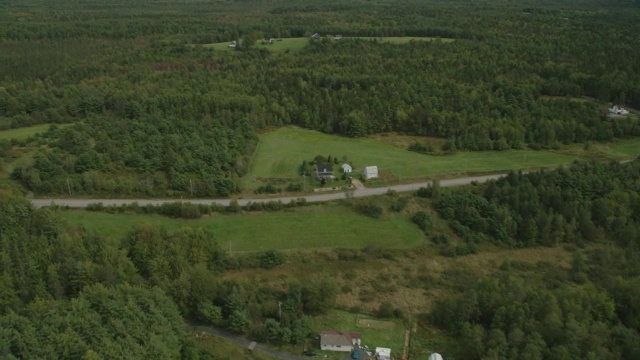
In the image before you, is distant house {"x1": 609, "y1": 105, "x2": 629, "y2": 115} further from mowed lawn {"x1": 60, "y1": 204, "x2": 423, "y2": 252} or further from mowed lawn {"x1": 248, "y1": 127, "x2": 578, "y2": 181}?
mowed lawn {"x1": 60, "y1": 204, "x2": 423, "y2": 252}

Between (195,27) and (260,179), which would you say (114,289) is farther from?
(195,27)

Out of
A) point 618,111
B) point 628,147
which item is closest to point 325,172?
point 628,147

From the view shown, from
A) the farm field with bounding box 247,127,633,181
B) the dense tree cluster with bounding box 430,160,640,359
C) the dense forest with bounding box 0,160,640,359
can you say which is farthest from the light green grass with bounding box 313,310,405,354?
the farm field with bounding box 247,127,633,181

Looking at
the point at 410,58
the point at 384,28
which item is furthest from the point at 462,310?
the point at 384,28

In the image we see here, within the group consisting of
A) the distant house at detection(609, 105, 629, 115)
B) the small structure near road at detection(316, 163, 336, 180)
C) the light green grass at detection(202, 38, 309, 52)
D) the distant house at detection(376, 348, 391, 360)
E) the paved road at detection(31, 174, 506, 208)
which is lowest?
the distant house at detection(376, 348, 391, 360)

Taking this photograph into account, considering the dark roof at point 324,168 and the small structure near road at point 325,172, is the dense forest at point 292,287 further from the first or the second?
the dark roof at point 324,168

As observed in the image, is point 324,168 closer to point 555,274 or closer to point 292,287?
point 292,287

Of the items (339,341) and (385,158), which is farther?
(385,158)
